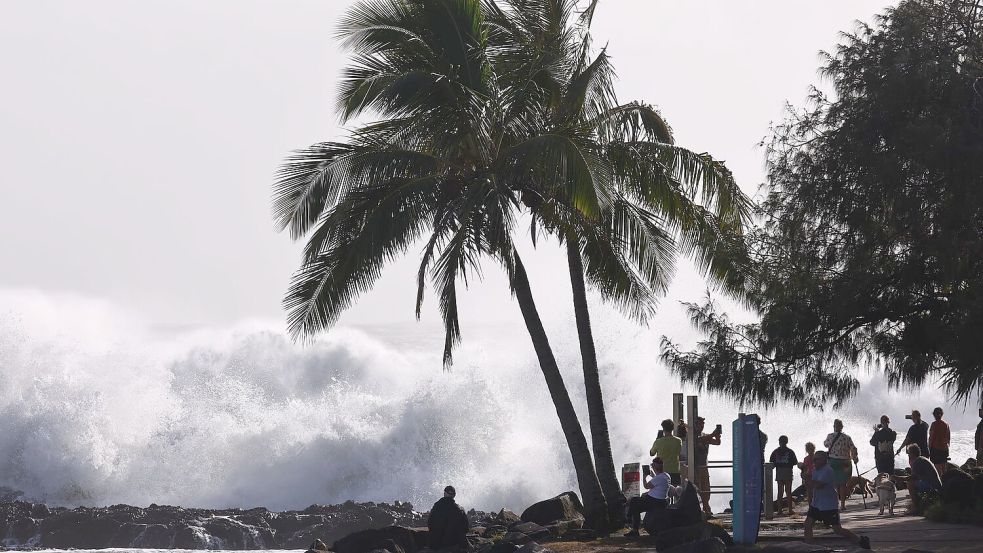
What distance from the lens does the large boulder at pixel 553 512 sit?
1808 centimetres

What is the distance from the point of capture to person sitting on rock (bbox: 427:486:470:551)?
1606 cm

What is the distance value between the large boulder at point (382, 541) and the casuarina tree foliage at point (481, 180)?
304cm

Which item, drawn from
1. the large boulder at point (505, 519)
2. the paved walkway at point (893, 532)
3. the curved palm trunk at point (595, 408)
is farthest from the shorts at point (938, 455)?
the large boulder at point (505, 519)

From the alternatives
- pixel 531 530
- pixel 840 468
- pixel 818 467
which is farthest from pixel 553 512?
pixel 818 467

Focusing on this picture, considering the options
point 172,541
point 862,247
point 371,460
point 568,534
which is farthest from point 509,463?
point 862,247

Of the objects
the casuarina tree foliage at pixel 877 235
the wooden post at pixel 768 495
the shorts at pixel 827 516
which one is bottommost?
the shorts at pixel 827 516

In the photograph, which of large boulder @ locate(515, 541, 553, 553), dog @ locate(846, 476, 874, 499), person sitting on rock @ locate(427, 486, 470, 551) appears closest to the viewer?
large boulder @ locate(515, 541, 553, 553)

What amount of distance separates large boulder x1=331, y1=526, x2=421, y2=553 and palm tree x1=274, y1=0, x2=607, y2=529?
3.03 m

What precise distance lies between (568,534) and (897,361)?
5.38 meters

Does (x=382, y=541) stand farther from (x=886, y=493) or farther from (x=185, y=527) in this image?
(x=185, y=527)

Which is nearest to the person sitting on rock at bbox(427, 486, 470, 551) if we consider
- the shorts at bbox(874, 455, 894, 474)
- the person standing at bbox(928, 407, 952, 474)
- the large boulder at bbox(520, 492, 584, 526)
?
the large boulder at bbox(520, 492, 584, 526)

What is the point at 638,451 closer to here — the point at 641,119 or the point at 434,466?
the point at 434,466

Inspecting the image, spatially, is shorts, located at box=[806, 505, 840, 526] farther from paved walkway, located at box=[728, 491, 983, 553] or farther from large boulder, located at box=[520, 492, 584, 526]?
large boulder, located at box=[520, 492, 584, 526]

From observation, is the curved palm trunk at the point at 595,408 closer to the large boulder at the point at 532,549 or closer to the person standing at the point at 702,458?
Result: the person standing at the point at 702,458
